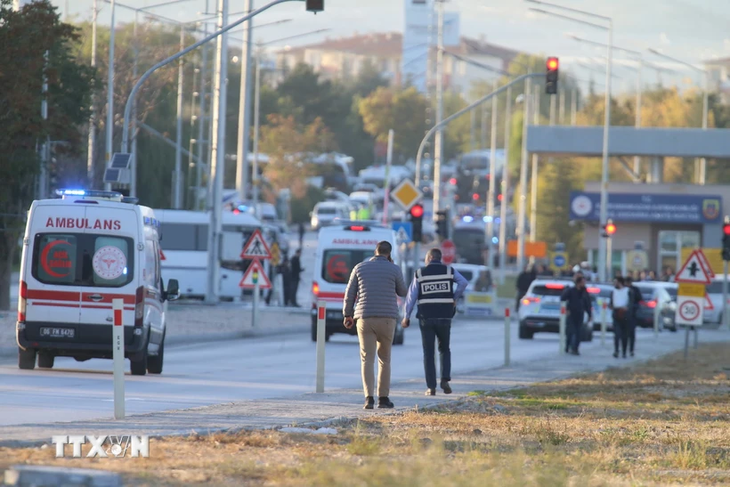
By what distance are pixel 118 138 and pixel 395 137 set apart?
9044 cm

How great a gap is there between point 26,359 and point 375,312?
656cm

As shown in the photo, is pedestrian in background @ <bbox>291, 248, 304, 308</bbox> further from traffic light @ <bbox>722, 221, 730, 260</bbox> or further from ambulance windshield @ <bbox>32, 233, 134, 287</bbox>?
ambulance windshield @ <bbox>32, 233, 134, 287</bbox>

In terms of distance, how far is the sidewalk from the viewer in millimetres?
11328

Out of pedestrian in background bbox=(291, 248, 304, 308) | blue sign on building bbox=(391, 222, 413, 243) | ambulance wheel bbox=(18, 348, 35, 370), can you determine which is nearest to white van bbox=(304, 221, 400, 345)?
blue sign on building bbox=(391, 222, 413, 243)

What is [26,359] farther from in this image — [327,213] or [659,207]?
[327,213]

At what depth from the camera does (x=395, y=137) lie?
138 meters

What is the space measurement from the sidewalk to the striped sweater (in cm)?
100

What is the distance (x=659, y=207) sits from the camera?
69000 mm

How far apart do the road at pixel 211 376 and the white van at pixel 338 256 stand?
94 cm

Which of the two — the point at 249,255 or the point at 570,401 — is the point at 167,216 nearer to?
the point at 249,255

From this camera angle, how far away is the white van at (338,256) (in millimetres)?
29344

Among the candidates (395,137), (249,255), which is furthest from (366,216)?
A: (249,255)

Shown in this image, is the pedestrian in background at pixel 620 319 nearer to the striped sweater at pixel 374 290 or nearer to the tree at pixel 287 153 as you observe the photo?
the striped sweater at pixel 374 290

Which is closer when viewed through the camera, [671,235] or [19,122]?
[19,122]
